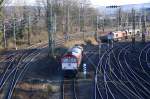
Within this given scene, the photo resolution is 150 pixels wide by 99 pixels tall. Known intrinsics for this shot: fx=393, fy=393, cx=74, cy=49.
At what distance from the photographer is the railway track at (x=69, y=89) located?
24.8 meters

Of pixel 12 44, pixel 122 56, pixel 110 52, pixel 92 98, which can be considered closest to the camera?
pixel 92 98

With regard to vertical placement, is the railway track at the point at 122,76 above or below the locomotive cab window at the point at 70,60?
below

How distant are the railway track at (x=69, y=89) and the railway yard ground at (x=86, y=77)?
0.07 meters

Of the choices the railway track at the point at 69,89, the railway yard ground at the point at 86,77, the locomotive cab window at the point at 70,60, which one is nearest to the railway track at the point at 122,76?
the railway yard ground at the point at 86,77

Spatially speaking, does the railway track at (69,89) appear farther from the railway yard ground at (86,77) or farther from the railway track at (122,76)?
the railway track at (122,76)

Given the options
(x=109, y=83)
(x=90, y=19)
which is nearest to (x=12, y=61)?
(x=109, y=83)

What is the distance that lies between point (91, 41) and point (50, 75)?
88.0ft

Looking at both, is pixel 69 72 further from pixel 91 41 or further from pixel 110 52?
pixel 91 41

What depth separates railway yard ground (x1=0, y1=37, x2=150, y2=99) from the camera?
25.2 metres

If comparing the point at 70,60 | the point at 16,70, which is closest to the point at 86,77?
the point at 70,60

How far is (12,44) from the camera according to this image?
5278 centimetres

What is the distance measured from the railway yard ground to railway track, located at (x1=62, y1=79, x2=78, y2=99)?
7 centimetres

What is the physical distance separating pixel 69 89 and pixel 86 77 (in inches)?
164

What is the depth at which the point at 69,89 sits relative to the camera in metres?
26.9
